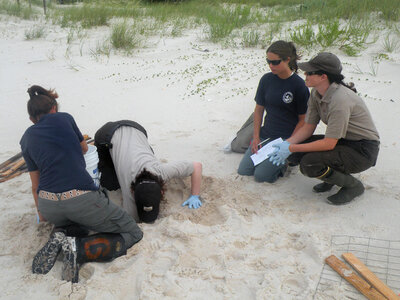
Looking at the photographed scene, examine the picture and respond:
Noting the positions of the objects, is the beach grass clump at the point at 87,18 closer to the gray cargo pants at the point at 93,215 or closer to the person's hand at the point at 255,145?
the person's hand at the point at 255,145

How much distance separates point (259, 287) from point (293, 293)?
183mm

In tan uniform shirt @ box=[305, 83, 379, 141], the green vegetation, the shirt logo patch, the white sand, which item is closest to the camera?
the white sand

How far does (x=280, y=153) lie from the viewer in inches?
114

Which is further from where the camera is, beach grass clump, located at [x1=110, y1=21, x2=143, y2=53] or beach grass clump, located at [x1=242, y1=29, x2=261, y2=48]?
beach grass clump, located at [x1=110, y1=21, x2=143, y2=53]

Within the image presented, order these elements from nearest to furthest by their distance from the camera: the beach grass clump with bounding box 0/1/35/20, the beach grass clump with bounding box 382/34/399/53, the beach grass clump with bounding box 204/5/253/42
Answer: the beach grass clump with bounding box 382/34/399/53, the beach grass clump with bounding box 204/5/253/42, the beach grass clump with bounding box 0/1/35/20

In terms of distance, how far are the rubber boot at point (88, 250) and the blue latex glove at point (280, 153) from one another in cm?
130

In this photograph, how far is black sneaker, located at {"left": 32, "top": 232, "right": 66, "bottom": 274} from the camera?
91.3 inches

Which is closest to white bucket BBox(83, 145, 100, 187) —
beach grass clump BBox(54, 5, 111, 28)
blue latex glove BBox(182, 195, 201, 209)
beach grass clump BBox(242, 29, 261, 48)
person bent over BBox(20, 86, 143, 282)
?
person bent over BBox(20, 86, 143, 282)

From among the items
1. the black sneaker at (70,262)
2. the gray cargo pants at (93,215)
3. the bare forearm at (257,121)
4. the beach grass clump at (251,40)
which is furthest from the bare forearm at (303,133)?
the beach grass clump at (251,40)

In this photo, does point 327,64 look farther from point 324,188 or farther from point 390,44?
point 390,44

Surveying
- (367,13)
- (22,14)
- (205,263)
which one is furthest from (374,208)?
(22,14)

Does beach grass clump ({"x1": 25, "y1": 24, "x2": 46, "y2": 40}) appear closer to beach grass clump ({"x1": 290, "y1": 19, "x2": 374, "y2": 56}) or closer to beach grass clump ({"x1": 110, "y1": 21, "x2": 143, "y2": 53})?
beach grass clump ({"x1": 110, "y1": 21, "x2": 143, "y2": 53})

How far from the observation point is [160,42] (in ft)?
26.5

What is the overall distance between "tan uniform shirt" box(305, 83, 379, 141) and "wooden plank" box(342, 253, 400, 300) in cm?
82
